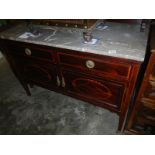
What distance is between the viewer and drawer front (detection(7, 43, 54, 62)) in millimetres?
1043

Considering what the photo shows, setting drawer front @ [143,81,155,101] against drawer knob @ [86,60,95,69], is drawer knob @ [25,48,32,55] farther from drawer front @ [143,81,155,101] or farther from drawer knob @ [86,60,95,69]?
drawer front @ [143,81,155,101]

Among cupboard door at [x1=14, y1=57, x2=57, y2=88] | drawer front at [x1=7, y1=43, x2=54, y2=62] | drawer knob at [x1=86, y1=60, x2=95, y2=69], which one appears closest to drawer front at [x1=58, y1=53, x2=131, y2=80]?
drawer knob at [x1=86, y1=60, x2=95, y2=69]

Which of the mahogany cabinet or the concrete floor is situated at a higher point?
the mahogany cabinet

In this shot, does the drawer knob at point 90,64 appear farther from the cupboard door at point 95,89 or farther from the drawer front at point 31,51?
the drawer front at point 31,51

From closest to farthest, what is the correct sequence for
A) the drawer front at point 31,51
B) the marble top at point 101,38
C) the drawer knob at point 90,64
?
1. the marble top at point 101,38
2. the drawer knob at point 90,64
3. the drawer front at point 31,51

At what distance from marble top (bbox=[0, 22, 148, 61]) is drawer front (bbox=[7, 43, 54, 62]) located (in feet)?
0.22

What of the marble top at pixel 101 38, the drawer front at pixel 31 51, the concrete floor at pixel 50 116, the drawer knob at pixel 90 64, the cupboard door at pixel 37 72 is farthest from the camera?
the concrete floor at pixel 50 116

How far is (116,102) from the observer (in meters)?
1.09

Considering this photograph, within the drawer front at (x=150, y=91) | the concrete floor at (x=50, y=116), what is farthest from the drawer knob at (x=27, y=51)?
the drawer front at (x=150, y=91)

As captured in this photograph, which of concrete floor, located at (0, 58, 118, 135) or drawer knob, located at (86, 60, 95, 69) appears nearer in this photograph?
drawer knob, located at (86, 60, 95, 69)

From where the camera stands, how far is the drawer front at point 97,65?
831mm

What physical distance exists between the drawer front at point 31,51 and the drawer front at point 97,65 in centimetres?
10
